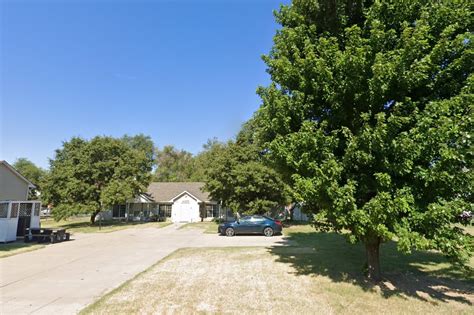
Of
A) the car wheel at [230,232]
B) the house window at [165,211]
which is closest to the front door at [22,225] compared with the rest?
the car wheel at [230,232]

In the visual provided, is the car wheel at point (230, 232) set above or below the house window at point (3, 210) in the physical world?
below

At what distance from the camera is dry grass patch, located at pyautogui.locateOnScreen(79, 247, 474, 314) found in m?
6.52

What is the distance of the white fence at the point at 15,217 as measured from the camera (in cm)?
1750

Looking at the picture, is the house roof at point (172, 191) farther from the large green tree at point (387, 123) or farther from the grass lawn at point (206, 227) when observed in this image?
the large green tree at point (387, 123)

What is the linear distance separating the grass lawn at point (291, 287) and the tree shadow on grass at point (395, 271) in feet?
0.08

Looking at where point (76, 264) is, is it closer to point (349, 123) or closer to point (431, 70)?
point (349, 123)

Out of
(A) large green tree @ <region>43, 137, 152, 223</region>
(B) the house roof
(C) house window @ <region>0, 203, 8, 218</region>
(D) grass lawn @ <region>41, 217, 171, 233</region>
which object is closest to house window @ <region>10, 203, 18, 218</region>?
(C) house window @ <region>0, 203, 8, 218</region>

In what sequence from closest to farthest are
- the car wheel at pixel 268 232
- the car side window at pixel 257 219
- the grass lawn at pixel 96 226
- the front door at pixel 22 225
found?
the front door at pixel 22 225 < the car wheel at pixel 268 232 < the car side window at pixel 257 219 < the grass lawn at pixel 96 226

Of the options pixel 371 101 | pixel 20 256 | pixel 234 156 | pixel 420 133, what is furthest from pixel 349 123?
pixel 234 156

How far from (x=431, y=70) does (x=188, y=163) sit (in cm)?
6387

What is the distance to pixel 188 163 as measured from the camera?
6888cm

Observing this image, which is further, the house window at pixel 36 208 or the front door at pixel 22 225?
the house window at pixel 36 208

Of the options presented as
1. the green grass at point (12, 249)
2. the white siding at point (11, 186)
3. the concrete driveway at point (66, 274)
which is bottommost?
the concrete driveway at point (66, 274)

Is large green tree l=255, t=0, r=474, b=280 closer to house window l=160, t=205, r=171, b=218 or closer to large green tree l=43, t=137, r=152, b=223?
large green tree l=43, t=137, r=152, b=223
